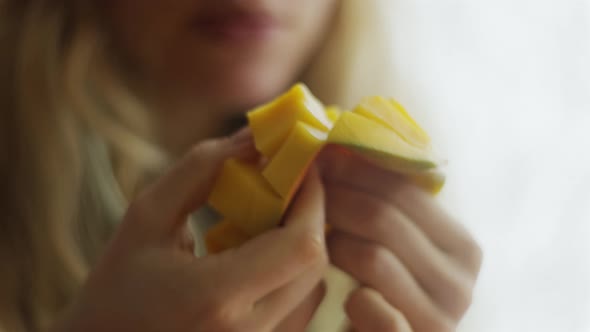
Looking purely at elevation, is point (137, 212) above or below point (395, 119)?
below

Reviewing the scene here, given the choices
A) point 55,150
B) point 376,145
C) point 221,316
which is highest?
point 376,145

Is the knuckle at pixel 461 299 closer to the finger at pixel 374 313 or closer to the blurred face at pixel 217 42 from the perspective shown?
the finger at pixel 374 313

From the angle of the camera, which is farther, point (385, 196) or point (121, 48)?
point (121, 48)

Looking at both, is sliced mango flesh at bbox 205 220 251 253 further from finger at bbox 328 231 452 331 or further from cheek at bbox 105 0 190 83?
cheek at bbox 105 0 190 83

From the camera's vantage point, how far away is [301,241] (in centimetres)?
32

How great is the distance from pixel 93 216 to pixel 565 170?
0.50 metres

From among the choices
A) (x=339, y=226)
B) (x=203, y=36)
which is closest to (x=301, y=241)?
(x=339, y=226)

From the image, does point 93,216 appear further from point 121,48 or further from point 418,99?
point 418,99

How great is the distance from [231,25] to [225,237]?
27cm

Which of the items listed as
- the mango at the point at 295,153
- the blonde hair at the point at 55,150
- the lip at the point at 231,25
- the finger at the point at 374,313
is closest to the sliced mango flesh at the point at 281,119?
the mango at the point at 295,153

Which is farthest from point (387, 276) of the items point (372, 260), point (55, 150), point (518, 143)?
point (55, 150)

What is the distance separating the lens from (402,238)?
37cm

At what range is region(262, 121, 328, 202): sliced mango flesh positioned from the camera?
339 millimetres

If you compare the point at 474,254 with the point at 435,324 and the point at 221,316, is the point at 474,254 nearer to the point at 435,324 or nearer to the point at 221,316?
the point at 435,324
